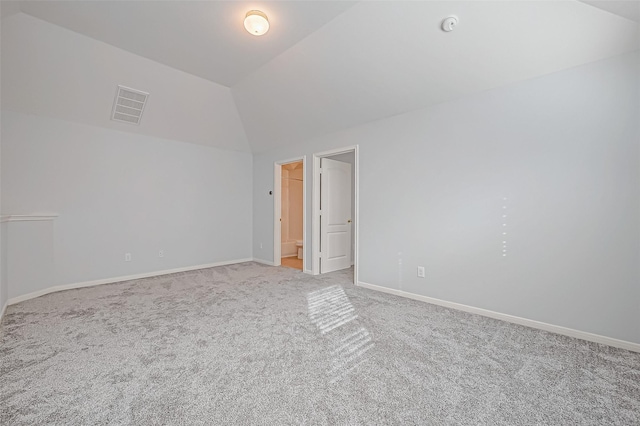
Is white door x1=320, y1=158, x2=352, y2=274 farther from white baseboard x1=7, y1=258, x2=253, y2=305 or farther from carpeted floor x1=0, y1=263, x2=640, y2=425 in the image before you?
white baseboard x1=7, y1=258, x2=253, y2=305

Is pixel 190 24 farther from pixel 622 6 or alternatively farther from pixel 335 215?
pixel 622 6

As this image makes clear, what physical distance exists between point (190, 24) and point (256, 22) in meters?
0.75

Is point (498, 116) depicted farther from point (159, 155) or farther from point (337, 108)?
point (159, 155)

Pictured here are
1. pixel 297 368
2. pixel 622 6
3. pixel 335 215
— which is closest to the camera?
pixel 622 6

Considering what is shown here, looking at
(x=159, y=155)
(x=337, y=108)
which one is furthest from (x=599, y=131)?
(x=159, y=155)

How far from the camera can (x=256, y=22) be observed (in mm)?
2590

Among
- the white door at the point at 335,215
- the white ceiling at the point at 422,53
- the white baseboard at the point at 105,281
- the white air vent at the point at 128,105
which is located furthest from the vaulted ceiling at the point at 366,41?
the white baseboard at the point at 105,281

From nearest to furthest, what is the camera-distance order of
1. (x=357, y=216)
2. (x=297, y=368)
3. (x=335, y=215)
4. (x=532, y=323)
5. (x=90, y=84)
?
(x=297, y=368)
(x=532, y=323)
(x=90, y=84)
(x=357, y=216)
(x=335, y=215)

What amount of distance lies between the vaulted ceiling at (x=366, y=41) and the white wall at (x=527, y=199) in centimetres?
23

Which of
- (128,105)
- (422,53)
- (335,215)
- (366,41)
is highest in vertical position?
(366,41)

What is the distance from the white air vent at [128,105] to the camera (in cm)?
374

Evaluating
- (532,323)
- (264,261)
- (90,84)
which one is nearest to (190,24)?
(90,84)

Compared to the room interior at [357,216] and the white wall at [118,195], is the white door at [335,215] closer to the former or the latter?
the room interior at [357,216]

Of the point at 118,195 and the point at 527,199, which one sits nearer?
the point at 527,199
